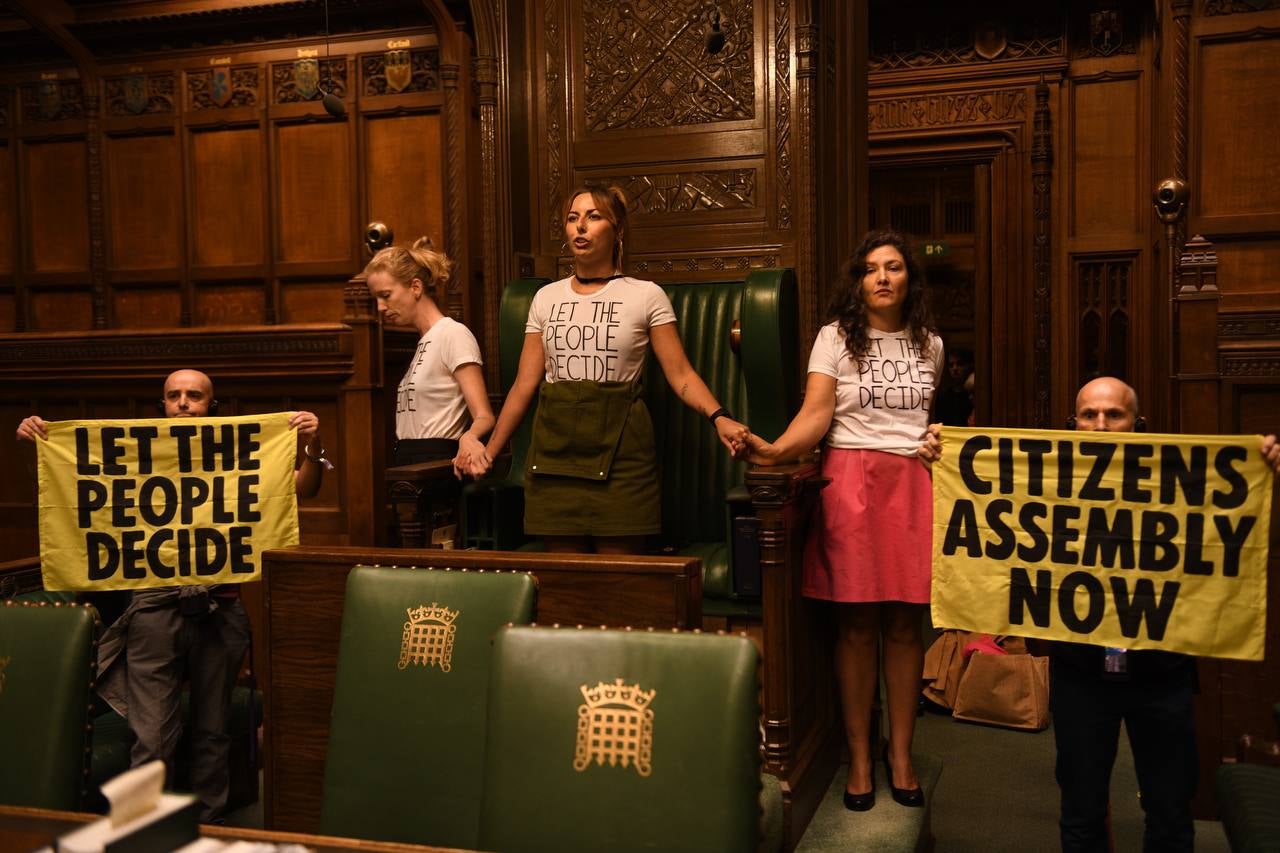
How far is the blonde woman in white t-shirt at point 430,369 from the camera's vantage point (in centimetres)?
329

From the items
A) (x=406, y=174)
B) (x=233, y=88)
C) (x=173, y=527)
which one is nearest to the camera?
(x=173, y=527)

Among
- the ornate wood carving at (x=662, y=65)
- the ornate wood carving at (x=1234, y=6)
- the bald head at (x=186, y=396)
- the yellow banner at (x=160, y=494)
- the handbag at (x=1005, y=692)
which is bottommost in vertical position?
the handbag at (x=1005, y=692)

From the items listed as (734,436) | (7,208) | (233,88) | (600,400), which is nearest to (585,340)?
(600,400)

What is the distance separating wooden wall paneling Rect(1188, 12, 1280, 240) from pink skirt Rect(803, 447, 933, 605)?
3.82 metres

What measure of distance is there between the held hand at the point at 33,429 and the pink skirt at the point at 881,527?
6.55 feet

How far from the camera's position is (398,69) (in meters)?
6.74

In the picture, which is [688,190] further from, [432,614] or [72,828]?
[72,828]

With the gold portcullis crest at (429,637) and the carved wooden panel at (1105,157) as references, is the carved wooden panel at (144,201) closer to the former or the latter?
the carved wooden panel at (1105,157)

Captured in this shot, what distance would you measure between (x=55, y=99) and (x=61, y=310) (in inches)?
53.2

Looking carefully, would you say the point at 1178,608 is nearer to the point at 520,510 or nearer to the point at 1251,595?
the point at 1251,595

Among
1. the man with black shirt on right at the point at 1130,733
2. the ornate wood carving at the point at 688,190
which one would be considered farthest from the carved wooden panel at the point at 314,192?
the man with black shirt on right at the point at 1130,733

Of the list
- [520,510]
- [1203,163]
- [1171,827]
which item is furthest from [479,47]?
[1171,827]

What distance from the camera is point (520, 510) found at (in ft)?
11.6

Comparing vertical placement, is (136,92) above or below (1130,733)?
above
